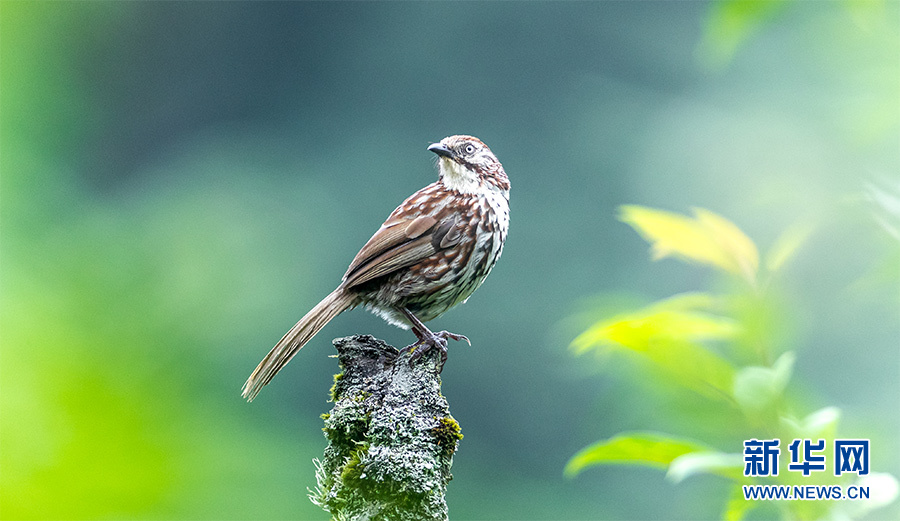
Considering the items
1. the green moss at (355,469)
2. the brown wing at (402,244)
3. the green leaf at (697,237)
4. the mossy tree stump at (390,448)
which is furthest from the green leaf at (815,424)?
the brown wing at (402,244)

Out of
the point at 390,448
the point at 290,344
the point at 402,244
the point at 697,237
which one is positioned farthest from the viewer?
the point at 402,244

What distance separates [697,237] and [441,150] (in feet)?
7.85

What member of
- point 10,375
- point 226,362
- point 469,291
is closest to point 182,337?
point 226,362

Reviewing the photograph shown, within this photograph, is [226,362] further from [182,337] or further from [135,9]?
[135,9]

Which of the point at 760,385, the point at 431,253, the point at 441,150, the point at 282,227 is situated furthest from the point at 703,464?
the point at 282,227

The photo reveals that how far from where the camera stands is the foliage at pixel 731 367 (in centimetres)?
155

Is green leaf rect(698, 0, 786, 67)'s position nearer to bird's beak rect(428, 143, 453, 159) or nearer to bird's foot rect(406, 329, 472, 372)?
bird's foot rect(406, 329, 472, 372)

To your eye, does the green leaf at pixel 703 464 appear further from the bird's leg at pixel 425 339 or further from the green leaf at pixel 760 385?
the bird's leg at pixel 425 339

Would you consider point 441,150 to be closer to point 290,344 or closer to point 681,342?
point 290,344

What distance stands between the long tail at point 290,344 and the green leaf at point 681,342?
6.48 feet

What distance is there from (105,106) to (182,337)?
7.47 meters

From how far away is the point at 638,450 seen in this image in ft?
5.49

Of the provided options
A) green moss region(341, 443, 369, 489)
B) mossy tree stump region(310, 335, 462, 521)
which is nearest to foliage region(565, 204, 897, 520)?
mossy tree stump region(310, 335, 462, 521)

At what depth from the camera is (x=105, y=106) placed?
18516 mm
